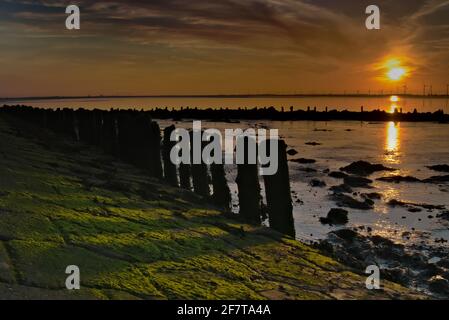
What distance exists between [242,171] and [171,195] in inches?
73.0

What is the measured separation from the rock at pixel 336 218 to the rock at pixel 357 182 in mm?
7032

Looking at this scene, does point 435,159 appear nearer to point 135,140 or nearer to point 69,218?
point 135,140

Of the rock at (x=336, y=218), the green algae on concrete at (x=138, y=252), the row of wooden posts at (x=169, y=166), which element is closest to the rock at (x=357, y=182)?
the rock at (x=336, y=218)

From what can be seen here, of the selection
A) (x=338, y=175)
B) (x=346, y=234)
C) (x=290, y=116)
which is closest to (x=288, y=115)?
(x=290, y=116)

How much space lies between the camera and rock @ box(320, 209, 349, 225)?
1484cm

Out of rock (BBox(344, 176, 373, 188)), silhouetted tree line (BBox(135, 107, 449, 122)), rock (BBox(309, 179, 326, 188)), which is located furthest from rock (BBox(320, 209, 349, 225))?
silhouetted tree line (BBox(135, 107, 449, 122))

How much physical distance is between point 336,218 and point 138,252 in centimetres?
967

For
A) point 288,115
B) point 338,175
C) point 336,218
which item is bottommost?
point 336,218

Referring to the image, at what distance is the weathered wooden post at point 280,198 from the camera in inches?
413

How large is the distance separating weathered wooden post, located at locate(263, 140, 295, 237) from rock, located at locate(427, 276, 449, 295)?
2.88 m

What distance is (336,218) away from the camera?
14961 mm

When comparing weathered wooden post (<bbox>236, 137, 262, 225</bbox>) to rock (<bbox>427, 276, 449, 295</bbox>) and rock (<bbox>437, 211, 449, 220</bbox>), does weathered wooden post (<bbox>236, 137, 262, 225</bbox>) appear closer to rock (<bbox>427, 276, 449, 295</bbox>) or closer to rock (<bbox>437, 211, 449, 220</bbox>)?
rock (<bbox>427, 276, 449, 295</bbox>)

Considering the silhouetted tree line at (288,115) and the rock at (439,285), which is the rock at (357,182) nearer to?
the rock at (439,285)

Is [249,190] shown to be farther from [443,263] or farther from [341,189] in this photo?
[341,189]
